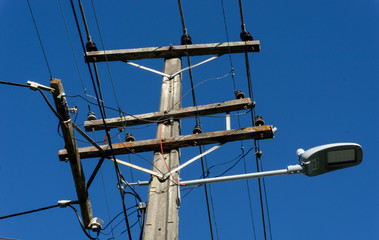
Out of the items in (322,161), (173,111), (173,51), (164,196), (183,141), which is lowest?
→ (164,196)

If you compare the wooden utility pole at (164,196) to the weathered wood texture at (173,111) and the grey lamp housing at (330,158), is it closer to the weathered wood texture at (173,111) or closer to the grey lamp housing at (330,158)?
the weathered wood texture at (173,111)

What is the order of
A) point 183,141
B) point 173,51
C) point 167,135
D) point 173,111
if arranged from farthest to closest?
1. point 173,51
2. point 173,111
3. point 167,135
4. point 183,141

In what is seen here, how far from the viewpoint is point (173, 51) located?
27.7ft

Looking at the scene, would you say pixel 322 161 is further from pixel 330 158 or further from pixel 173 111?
pixel 173 111

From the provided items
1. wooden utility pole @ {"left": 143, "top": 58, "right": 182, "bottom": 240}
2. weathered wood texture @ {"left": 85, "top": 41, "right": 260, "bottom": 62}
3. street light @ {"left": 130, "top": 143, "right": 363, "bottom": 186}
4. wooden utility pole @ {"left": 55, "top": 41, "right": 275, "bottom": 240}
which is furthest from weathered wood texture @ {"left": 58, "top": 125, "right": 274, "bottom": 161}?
weathered wood texture @ {"left": 85, "top": 41, "right": 260, "bottom": 62}

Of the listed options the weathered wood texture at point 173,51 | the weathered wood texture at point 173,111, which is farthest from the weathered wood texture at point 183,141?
the weathered wood texture at point 173,51

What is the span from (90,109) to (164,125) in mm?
1369

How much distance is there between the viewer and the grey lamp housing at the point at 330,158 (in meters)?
5.88

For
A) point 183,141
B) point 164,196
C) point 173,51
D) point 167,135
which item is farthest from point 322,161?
point 173,51

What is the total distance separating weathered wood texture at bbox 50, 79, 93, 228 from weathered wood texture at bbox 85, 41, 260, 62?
9.28ft

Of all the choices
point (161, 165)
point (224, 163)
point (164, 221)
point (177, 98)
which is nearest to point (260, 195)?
point (224, 163)

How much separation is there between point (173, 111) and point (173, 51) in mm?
1627

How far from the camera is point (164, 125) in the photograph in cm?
709

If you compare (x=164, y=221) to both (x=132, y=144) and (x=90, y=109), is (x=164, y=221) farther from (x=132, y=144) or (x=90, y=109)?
(x=90, y=109)
